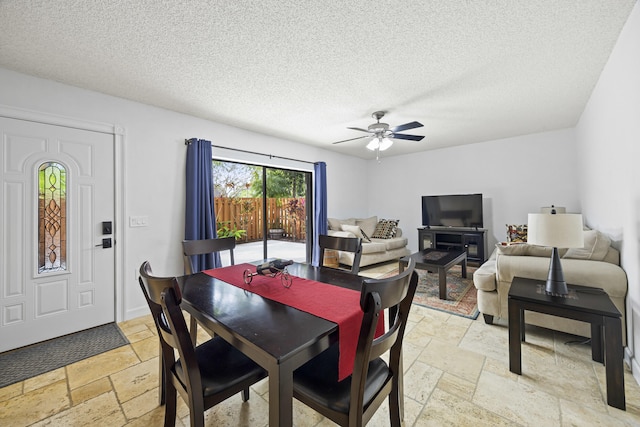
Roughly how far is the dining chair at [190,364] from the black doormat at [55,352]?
1.59 meters

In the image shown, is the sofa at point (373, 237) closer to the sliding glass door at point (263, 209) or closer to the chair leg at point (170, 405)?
the sliding glass door at point (263, 209)

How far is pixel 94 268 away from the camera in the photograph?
9.08 feet

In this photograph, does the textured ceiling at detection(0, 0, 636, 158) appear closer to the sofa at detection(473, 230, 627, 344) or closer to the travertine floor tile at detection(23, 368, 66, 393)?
the sofa at detection(473, 230, 627, 344)

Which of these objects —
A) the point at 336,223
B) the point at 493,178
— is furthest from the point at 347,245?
the point at 493,178

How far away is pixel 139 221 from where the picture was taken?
304cm

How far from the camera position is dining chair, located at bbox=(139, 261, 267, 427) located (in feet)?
3.49

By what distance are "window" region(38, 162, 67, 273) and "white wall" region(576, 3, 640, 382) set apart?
4.76 meters

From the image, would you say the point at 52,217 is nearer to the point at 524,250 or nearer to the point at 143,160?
the point at 143,160

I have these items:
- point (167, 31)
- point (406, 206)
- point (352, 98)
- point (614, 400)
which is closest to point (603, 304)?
point (614, 400)

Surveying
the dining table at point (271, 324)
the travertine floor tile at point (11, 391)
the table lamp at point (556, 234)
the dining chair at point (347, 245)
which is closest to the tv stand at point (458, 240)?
the table lamp at point (556, 234)

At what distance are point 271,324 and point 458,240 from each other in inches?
198

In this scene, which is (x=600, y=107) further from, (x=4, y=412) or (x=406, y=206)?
(x=4, y=412)

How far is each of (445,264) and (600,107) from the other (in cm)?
230

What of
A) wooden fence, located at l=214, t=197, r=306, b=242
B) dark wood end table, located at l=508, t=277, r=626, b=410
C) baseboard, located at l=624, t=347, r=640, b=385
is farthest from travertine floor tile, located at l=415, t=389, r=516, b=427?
wooden fence, located at l=214, t=197, r=306, b=242
